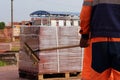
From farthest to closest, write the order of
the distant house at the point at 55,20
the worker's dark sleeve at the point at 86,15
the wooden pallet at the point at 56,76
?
the distant house at the point at 55,20
the wooden pallet at the point at 56,76
the worker's dark sleeve at the point at 86,15

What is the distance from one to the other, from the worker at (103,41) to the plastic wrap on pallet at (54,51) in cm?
667

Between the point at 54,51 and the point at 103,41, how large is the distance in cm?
697

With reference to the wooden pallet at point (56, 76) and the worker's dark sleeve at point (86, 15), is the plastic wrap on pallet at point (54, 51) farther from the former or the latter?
the worker's dark sleeve at point (86, 15)

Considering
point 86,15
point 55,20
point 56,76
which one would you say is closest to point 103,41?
point 86,15

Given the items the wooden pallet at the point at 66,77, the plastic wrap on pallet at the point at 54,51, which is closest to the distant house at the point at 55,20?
the plastic wrap on pallet at the point at 54,51

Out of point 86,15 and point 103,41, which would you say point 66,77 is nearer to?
point 86,15

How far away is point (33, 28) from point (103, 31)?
285 inches

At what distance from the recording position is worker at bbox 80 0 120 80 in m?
3.69

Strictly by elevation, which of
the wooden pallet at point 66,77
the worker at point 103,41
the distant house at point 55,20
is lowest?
the wooden pallet at point 66,77

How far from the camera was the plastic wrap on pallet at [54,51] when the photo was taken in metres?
10.6

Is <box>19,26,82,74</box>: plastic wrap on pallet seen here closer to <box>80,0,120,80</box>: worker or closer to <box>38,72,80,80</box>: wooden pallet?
<box>38,72,80,80</box>: wooden pallet

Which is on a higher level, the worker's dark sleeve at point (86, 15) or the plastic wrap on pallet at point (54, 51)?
the worker's dark sleeve at point (86, 15)

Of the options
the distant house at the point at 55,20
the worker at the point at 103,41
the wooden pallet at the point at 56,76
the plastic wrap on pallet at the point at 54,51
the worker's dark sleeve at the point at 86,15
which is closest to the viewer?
the worker at the point at 103,41

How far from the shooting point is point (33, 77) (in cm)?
1102
